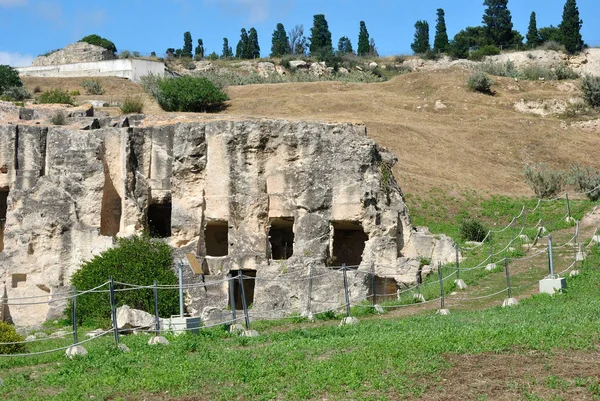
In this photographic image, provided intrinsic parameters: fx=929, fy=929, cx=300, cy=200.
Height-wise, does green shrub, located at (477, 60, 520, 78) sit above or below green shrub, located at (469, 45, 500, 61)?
below

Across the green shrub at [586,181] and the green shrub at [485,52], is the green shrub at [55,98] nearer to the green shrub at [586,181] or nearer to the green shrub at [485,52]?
the green shrub at [586,181]

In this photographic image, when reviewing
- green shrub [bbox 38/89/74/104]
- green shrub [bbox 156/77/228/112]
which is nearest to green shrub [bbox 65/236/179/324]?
green shrub [bbox 38/89/74/104]

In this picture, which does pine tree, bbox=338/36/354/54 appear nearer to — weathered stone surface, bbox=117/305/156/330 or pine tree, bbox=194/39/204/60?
pine tree, bbox=194/39/204/60

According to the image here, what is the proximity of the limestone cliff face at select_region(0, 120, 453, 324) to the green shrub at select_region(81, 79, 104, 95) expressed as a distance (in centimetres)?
2897

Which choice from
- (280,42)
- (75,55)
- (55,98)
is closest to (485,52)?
(280,42)

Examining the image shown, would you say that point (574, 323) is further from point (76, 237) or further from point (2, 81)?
point (2, 81)

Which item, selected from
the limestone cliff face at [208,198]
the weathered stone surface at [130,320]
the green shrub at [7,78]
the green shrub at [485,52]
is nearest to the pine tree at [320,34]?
the green shrub at [485,52]

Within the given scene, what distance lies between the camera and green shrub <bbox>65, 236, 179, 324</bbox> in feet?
75.5

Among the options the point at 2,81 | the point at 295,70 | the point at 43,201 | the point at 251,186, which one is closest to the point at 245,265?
the point at 251,186

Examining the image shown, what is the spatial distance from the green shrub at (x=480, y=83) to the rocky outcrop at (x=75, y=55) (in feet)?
96.8

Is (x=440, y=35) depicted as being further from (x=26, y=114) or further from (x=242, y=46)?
(x=26, y=114)

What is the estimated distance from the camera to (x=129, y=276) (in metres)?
24.2

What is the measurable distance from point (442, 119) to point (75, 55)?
33223mm

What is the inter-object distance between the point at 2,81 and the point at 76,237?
104ft
